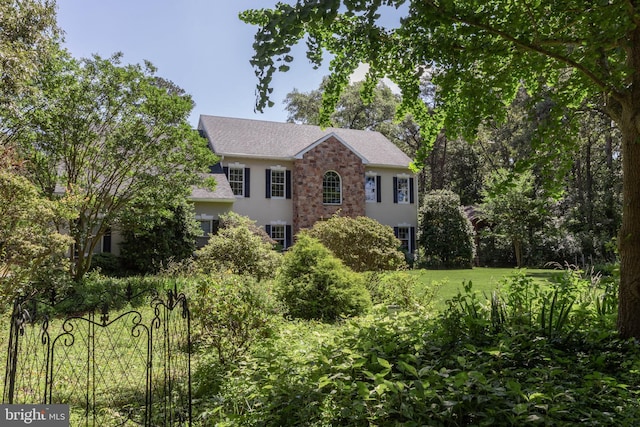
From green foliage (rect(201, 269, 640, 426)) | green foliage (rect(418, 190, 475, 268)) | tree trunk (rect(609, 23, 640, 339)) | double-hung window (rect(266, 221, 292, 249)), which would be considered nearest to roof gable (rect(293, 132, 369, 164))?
double-hung window (rect(266, 221, 292, 249))

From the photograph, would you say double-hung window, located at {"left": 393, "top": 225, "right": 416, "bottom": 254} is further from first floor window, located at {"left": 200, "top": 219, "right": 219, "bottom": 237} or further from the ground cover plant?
the ground cover plant

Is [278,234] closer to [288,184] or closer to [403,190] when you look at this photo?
[288,184]

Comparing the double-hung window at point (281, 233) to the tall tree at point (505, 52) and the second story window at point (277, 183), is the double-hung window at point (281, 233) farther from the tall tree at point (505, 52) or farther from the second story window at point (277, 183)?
the tall tree at point (505, 52)

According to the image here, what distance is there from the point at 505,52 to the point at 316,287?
4747 mm

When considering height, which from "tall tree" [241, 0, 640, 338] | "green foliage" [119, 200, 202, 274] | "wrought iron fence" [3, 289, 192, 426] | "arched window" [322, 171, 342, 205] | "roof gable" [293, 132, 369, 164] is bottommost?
"wrought iron fence" [3, 289, 192, 426]

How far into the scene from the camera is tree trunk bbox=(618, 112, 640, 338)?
4160 mm

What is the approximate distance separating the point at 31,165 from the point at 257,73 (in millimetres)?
10636

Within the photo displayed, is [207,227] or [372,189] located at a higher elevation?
[372,189]

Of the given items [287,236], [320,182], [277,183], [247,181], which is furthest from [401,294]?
[277,183]

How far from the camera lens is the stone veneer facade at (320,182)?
20.0 metres

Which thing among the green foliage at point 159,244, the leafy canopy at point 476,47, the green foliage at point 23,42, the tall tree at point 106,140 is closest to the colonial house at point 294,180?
the green foliage at point 159,244

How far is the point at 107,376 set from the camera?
512 centimetres

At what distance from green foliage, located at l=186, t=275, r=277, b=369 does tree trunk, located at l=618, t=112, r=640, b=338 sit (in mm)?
3769

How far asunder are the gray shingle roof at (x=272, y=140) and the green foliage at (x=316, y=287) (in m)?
12.2
